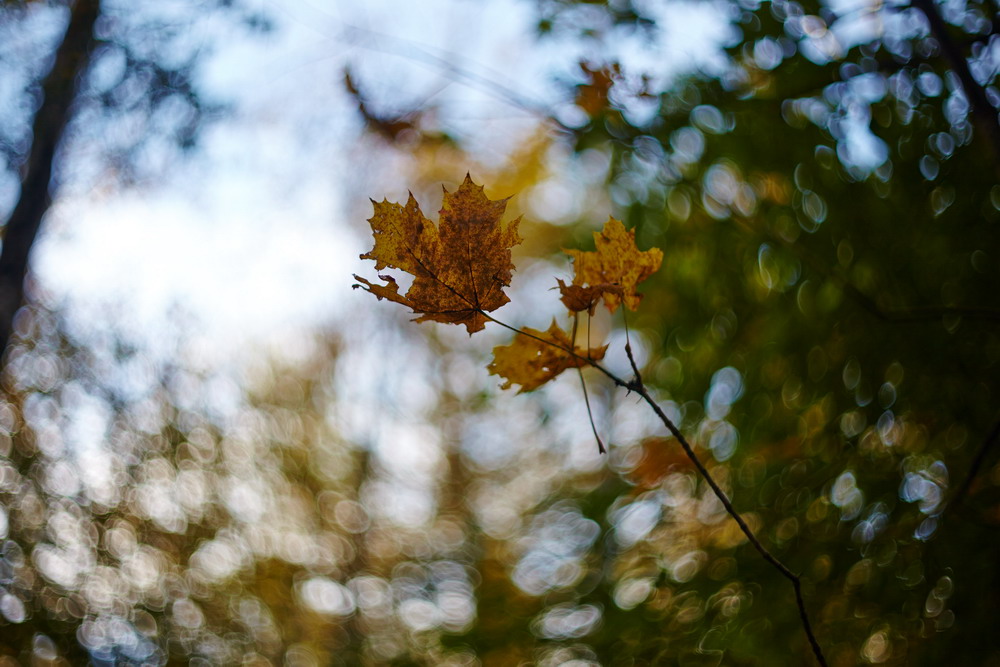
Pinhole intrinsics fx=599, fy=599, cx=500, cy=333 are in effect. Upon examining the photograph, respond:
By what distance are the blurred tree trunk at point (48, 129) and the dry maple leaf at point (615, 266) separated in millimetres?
1576

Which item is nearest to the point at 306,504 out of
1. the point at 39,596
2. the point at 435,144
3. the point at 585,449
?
the point at 585,449

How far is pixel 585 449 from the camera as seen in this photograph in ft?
13.5

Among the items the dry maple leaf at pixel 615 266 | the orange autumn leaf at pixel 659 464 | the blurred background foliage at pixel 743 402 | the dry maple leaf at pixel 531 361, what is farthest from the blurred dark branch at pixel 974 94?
the orange autumn leaf at pixel 659 464

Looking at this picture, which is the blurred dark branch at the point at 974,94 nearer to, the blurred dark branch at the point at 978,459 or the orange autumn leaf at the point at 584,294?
A: the blurred dark branch at the point at 978,459

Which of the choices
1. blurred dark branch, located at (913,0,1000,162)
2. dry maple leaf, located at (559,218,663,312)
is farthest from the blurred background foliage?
dry maple leaf, located at (559,218,663,312)

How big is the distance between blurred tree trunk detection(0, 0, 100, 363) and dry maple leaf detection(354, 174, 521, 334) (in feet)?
4.65

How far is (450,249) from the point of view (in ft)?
2.32

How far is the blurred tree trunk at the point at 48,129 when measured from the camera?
1.59 metres

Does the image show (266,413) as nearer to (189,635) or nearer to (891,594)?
(189,635)

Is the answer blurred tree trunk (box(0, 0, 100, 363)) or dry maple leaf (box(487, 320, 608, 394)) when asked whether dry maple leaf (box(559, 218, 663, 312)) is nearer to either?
dry maple leaf (box(487, 320, 608, 394))

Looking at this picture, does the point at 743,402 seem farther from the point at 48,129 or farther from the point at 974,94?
the point at 48,129

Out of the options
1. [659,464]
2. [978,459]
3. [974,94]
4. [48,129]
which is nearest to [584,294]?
[978,459]

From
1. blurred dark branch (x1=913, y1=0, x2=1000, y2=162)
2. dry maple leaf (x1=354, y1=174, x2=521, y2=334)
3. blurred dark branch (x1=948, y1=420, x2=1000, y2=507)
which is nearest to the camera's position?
dry maple leaf (x1=354, y1=174, x2=521, y2=334)

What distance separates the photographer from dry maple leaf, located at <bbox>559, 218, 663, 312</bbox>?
76 cm
